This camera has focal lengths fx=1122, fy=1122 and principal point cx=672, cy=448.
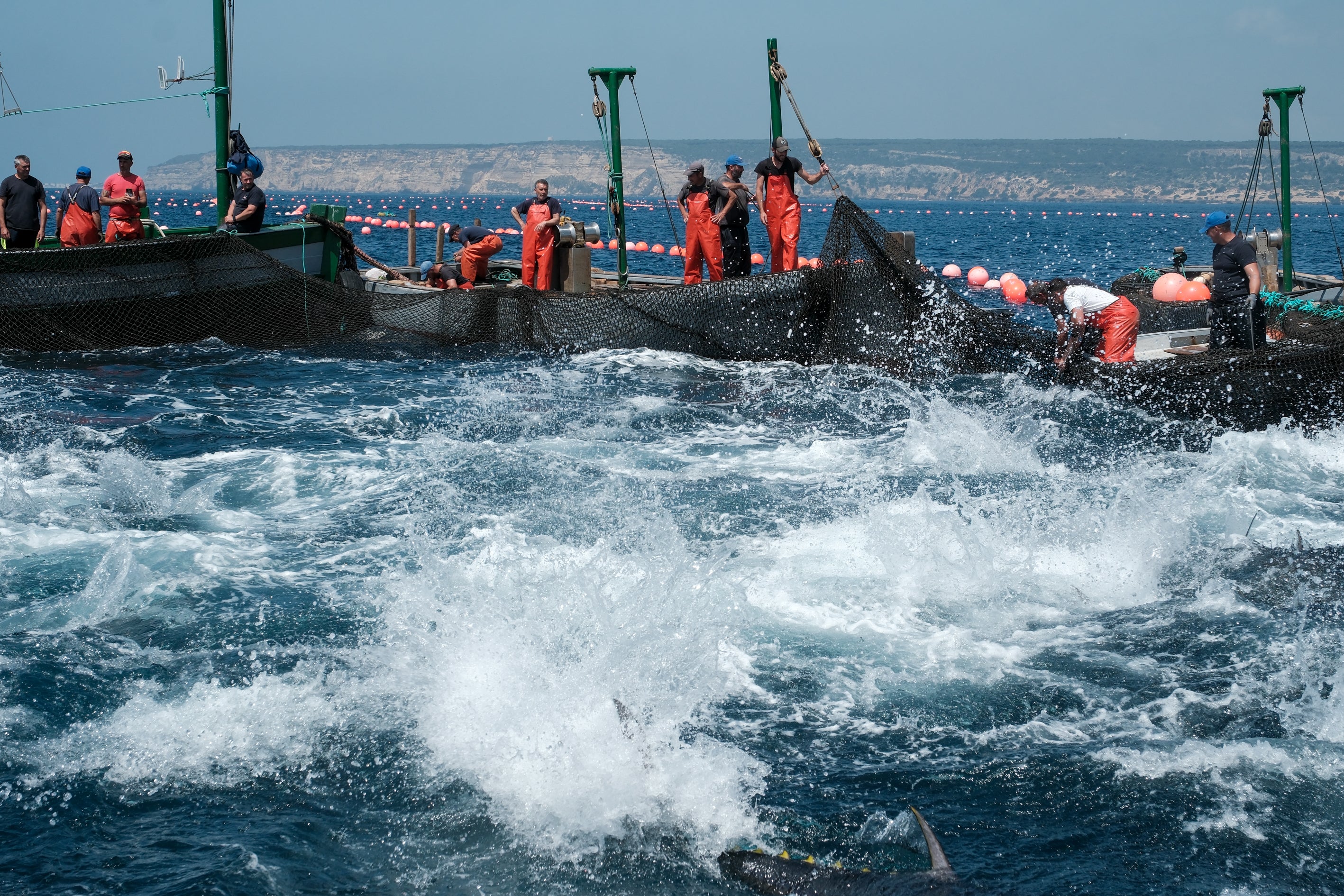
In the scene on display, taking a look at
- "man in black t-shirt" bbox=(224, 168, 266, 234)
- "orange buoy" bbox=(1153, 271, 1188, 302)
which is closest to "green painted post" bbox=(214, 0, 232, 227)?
"man in black t-shirt" bbox=(224, 168, 266, 234)

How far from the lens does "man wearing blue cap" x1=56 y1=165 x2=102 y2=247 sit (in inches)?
568

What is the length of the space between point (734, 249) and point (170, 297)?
23.6 ft

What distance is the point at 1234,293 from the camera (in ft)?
36.2

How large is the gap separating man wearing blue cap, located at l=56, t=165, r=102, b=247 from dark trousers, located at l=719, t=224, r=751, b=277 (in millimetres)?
8194

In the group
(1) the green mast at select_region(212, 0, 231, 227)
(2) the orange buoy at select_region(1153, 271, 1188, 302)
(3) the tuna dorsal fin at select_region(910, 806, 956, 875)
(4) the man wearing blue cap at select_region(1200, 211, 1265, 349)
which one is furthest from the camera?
(2) the orange buoy at select_region(1153, 271, 1188, 302)

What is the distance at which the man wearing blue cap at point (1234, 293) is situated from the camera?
1085 centimetres

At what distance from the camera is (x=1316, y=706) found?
17.3 ft

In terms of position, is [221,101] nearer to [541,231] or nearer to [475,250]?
[475,250]

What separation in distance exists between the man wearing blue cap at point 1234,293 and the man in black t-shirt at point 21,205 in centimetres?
1378

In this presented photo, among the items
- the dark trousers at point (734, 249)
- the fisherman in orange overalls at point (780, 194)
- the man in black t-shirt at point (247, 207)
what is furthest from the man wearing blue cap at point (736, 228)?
the man in black t-shirt at point (247, 207)

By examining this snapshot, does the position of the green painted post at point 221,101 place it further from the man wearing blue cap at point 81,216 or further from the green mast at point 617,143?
the green mast at point 617,143

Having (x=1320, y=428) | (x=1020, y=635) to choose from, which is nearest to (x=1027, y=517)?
(x=1020, y=635)

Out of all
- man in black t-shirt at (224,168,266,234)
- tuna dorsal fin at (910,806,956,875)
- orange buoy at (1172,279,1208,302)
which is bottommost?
tuna dorsal fin at (910,806,956,875)

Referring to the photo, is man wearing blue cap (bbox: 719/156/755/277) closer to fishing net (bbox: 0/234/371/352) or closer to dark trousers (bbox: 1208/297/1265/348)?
fishing net (bbox: 0/234/371/352)
